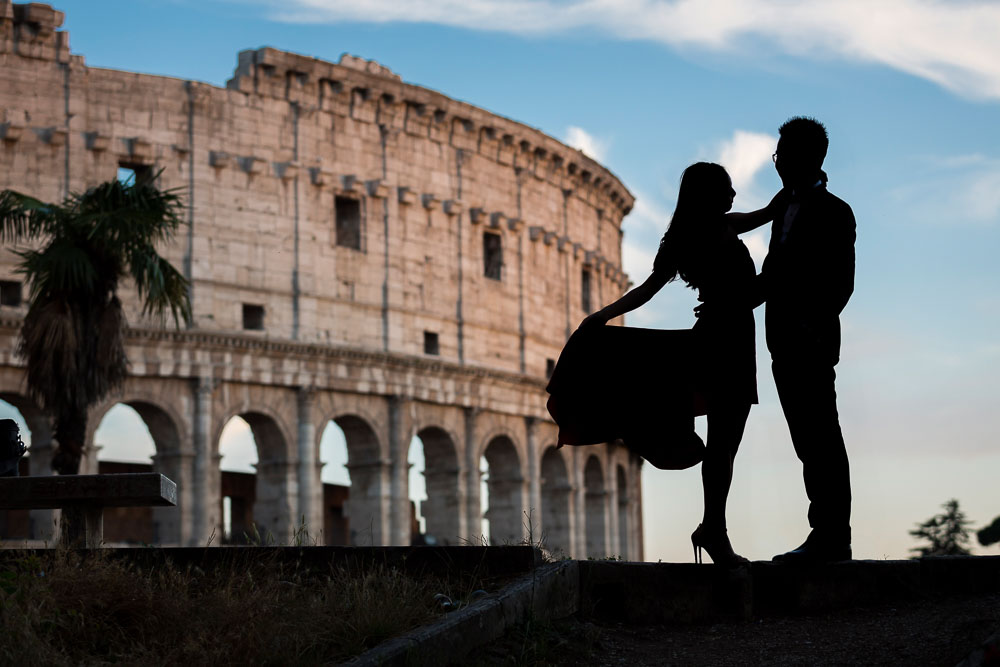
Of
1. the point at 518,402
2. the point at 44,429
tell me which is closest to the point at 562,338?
the point at 518,402

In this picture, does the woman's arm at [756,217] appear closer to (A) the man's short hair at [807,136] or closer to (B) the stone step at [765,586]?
(A) the man's short hair at [807,136]

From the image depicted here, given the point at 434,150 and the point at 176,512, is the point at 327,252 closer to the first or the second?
the point at 434,150

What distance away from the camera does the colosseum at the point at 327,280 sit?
3158 centimetres

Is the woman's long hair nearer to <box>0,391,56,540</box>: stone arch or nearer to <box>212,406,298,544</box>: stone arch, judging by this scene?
<box>0,391,56,540</box>: stone arch

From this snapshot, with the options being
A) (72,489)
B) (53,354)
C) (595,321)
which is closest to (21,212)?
(53,354)

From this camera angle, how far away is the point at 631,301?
22.6 feet

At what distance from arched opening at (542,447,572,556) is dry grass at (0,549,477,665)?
3568cm

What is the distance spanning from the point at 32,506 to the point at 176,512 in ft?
73.9

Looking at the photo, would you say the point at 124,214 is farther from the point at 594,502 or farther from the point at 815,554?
the point at 594,502

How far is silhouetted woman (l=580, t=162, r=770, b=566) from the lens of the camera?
6.89 m

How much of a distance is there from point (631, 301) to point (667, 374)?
0.39m


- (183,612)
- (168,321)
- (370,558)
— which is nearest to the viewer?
(183,612)

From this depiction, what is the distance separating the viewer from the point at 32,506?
31.3ft

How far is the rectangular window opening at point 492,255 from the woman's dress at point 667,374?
33613 mm
